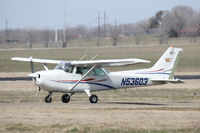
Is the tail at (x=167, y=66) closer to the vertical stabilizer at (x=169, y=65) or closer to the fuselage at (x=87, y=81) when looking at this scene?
the vertical stabilizer at (x=169, y=65)

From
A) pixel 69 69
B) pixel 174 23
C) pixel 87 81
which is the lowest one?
pixel 87 81

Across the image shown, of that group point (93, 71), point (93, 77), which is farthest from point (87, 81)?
point (93, 71)

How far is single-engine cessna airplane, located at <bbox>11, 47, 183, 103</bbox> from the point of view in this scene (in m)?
21.2

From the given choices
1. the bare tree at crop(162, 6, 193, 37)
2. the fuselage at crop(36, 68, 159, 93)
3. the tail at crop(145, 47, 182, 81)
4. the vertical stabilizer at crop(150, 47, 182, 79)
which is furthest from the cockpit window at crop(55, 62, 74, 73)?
the bare tree at crop(162, 6, 193, 37)

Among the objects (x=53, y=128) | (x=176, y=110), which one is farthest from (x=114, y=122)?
(x=176, y=110)

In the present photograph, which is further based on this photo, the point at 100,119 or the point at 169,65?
the point at 169,65

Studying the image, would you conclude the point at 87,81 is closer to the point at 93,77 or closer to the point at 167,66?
the point at 93,77

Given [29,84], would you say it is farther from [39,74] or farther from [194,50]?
[194,50]

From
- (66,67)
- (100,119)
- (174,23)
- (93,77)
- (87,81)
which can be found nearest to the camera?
(100,119)

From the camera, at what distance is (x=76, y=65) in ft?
71.8

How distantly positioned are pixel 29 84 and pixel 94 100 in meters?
14.7

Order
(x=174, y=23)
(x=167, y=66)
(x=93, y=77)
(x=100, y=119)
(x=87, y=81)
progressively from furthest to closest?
(x=174, y=23) → (x=167, y=66) → (x=93, y=77) → (x=87, y=81) → (x=100, y=119)

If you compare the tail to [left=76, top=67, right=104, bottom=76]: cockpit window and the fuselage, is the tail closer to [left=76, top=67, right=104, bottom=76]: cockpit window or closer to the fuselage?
the fuselage

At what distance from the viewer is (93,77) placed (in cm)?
2220
